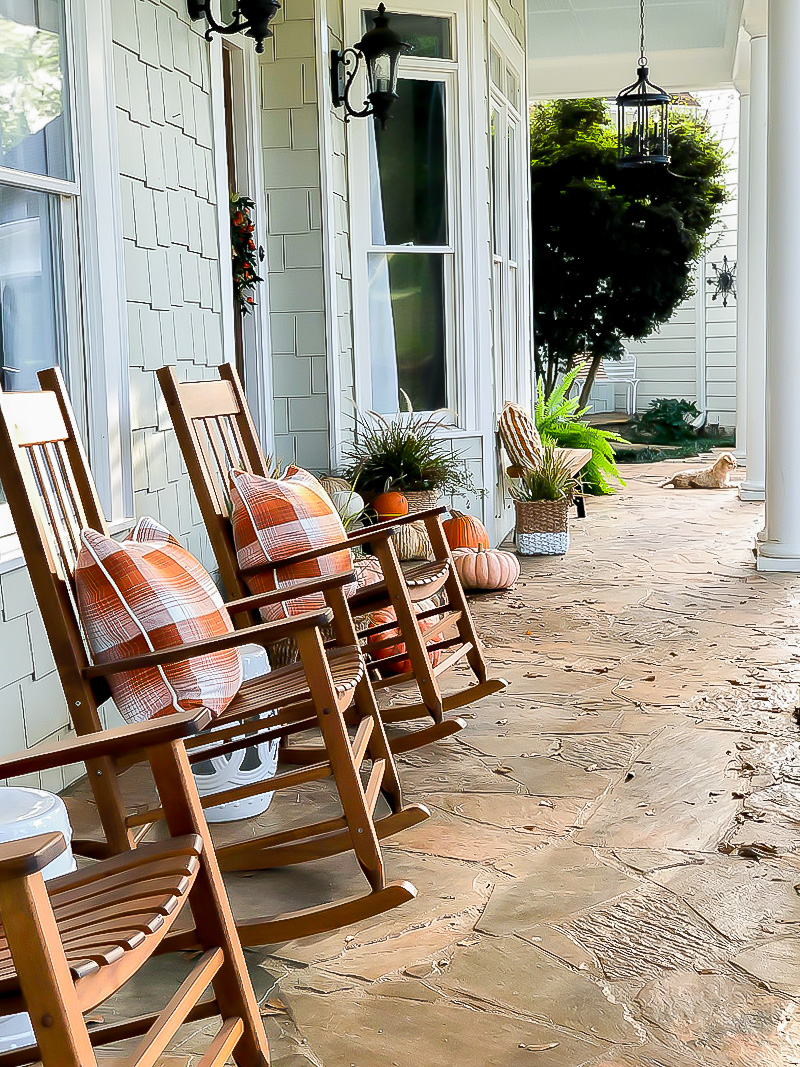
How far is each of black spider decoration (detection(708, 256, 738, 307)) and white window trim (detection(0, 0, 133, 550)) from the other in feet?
36.3

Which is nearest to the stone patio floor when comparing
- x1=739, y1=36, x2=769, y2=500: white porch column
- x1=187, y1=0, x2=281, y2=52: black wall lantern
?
x1=187, y1=0, x2=281, y2=52: black wall lantern

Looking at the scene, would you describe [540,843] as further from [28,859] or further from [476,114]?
[476,114]

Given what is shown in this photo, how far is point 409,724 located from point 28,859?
244 cm

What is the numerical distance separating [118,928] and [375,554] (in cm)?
167

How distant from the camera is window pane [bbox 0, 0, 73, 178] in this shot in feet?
9.34

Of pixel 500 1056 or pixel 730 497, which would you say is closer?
pixel 500 1056

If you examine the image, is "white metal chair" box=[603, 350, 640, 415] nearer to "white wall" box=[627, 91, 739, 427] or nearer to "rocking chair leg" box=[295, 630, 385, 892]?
"white wall" box=[627, 91, 739, 427]

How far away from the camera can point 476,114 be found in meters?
5.90

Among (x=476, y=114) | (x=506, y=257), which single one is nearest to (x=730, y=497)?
(x=506, y=257)

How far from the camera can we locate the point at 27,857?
111 centimetres

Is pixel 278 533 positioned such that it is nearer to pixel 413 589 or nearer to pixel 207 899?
pixel 413 589

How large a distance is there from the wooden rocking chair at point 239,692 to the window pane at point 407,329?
3.22 metres

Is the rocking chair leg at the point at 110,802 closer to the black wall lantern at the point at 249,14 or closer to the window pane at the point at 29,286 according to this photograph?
the window pane at the point at 29,286

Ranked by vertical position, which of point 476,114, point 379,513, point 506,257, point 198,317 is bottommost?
point 379,513
